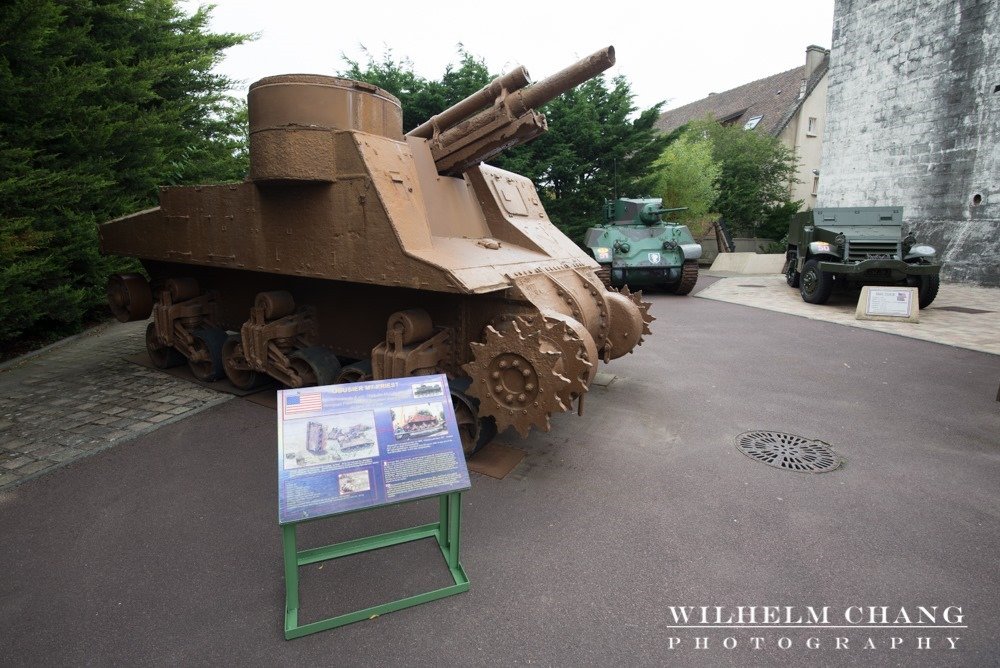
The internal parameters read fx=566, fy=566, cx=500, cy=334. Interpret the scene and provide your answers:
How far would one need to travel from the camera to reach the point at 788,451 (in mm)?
4527

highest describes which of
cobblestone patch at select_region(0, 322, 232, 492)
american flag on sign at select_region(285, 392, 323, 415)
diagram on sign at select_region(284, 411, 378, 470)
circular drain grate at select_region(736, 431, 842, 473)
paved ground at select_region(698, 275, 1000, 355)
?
american flag on sign at select_region(285, 392, 323, 415)

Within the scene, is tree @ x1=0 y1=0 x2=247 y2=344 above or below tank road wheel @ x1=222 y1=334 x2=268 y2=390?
above

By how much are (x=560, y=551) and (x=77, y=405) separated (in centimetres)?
503

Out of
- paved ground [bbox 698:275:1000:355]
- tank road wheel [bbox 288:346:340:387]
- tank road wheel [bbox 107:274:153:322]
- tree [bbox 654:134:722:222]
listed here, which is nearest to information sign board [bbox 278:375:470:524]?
tank road wheel [bbox 288:346:340:387]

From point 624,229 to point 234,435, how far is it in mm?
10613

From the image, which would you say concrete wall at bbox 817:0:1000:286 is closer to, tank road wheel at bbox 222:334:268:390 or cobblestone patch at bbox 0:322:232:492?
tank road wheel at bbox 222:334:268:390

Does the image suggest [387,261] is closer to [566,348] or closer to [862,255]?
[566,348]

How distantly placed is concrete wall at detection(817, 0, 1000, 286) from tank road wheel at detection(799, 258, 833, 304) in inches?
278

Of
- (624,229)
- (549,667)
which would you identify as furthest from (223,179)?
(549,667)

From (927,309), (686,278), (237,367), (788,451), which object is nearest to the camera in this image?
(788,451)

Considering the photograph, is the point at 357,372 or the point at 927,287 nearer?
the point at 357,372

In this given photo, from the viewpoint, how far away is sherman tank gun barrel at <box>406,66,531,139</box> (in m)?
4.78

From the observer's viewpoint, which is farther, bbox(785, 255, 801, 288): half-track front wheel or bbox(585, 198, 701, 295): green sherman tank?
bbox(785, 255, 801, 288): half-track front wheel

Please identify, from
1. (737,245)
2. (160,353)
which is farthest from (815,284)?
(737,245)
